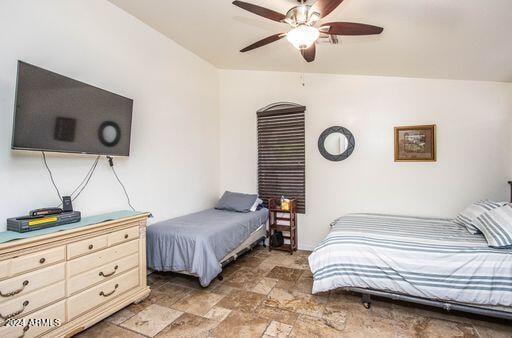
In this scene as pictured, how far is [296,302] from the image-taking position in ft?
8.37

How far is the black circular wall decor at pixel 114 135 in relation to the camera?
242 cm

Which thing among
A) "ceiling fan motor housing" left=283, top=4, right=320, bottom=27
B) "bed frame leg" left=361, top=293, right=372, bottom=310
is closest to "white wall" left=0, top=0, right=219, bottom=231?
"ceiling fan motor housing" left=283, top=4, right=320, bottom=27

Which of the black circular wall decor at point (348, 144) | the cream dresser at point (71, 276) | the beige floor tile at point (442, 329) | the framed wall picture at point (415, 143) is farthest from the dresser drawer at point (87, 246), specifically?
the framed wall picture at point (415, 143)

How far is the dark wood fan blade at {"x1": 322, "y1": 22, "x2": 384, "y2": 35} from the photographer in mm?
2018

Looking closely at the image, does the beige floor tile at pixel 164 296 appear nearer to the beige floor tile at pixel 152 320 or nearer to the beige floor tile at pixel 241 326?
the beige floor tile at pixel 152 320

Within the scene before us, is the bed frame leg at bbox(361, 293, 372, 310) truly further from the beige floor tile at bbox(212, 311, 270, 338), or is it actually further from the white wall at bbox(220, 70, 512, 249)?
the white wall at bbox(220, 70, 512, 249)

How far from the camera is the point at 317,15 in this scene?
198cm

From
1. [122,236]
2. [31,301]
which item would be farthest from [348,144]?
[31,301]

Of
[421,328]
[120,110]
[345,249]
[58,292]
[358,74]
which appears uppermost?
[358,74]

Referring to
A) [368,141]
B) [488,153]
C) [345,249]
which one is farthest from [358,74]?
[345,249]

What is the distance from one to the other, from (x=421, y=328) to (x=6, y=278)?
2.96 m

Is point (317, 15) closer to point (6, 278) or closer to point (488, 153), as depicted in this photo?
point (6, 278)

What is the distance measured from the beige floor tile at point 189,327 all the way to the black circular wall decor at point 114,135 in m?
1.71

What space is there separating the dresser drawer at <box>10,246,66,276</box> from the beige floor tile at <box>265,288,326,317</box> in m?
1.77
